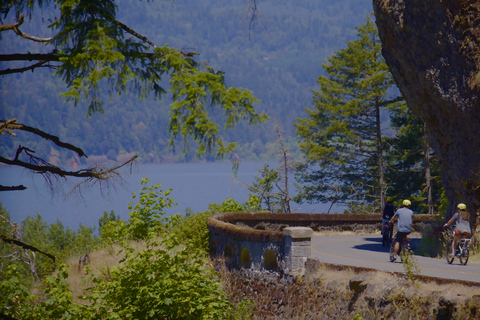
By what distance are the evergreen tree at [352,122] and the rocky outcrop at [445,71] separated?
76.2 feet

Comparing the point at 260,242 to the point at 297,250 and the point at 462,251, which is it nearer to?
the point at 297,250

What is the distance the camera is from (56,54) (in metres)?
10.6

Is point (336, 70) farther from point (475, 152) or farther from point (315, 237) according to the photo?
point (475, 152)

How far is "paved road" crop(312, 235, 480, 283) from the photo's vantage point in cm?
1359

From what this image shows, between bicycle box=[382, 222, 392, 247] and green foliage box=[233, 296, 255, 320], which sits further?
bicycle box=[382, 222, 392, 247]

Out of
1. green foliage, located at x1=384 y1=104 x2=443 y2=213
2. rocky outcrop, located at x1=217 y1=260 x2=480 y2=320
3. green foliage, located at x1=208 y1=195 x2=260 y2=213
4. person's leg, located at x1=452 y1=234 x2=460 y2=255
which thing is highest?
green foliage, located at x1=384 y1=104 x2=443 y2=213

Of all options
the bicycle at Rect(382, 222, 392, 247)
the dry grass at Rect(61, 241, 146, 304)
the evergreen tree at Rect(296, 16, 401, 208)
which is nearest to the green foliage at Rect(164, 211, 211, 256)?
the dry grass at Rect(61, 241, 146, 304)

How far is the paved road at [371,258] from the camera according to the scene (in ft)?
44.6

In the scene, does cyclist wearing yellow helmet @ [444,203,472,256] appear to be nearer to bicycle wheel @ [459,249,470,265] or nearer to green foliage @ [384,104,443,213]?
bicycle wheel @ [459,249,470,265]

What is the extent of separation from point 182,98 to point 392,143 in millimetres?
32631

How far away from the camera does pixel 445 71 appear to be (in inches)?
658

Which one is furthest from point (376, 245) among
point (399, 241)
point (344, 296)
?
point (344, 296)

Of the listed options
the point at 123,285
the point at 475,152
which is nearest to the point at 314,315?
the point at 123,285

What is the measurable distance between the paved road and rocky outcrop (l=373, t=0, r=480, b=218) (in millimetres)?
2811
